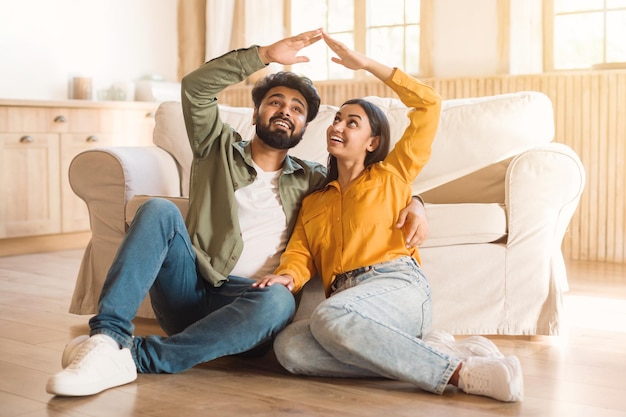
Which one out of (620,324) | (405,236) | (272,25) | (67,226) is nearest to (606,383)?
(405,236)

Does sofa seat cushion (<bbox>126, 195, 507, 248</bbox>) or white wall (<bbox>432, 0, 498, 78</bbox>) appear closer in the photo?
sofa seat cushion (<bbox>126, 195, 507, 248</bbox>)

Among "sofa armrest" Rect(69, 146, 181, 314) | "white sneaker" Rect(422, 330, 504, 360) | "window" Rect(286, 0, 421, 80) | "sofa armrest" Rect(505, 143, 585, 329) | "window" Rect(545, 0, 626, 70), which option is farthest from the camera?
"window" Rect(286, 0, 421, 80)

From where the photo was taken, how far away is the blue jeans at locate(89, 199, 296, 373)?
209 cm

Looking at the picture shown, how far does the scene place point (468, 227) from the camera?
2777mm

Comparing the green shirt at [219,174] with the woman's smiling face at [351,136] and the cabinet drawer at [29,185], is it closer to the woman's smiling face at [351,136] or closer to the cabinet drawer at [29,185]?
the woman's smiling face at [351,136]

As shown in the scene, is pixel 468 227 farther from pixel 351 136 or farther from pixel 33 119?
pixel 33 119

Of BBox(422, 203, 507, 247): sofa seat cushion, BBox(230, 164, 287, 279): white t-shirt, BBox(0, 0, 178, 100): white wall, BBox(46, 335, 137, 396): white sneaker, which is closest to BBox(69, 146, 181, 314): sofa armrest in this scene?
BBox(230, 164, 287, 279): white t-shirt

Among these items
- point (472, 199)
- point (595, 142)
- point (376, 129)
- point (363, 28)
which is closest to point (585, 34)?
point (595, 142)

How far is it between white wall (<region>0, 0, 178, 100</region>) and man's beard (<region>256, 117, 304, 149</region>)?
11.8 feet

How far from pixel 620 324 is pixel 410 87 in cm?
130

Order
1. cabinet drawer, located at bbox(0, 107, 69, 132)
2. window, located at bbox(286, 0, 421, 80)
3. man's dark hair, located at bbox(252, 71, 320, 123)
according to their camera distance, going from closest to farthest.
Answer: man's dark hair, located at bbox(252, 71, 320, 123)
cabinet drawer, located at bbox(0, 107, 69, 132)
window, located at bbox(286, 0, 421, 80)

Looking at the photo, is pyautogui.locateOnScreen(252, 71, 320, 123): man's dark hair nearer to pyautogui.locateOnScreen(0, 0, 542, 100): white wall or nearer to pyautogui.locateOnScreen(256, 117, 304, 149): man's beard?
pyautogui.locateOnScreen(256, 117, 304, 149): man's beard

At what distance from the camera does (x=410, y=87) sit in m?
2.34

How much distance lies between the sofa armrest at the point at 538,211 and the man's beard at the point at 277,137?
788mm
